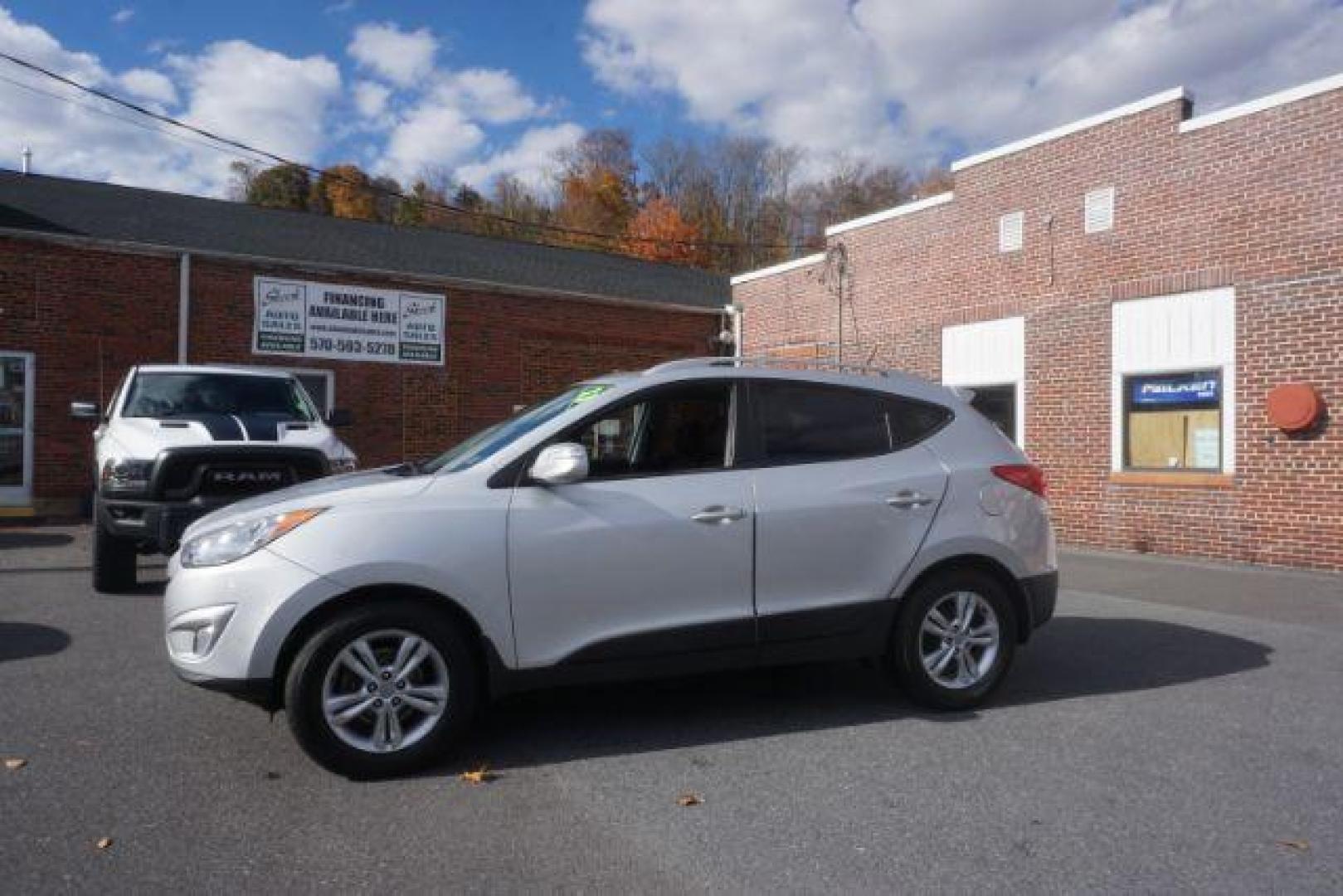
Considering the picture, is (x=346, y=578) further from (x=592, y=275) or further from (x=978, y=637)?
(x=592, y=275)

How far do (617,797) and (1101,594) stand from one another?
6275 mm

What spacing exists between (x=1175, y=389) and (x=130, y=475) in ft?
35.0

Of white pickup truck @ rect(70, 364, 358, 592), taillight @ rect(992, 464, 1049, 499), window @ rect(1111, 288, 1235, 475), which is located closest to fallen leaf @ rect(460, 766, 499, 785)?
taillight @ rect(992, 464, 1049, 499)

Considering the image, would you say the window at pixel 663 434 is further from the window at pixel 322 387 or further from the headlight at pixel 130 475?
the window at pixel 322 387

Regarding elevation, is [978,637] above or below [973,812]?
above

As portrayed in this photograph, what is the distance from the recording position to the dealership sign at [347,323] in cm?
1545

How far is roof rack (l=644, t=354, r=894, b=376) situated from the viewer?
478 cm

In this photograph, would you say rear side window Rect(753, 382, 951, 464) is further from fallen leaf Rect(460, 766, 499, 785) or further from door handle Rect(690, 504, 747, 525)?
fallen leaf Rect(460, 766, 499, 785)

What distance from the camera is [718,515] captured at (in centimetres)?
445

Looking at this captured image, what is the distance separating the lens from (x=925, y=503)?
16.0 ft

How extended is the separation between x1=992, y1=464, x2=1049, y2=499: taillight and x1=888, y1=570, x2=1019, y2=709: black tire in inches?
20.3

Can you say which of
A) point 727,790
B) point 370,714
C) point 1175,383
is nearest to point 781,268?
point 1175,383

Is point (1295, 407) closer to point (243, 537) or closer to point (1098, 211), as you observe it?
point (1098, 211)

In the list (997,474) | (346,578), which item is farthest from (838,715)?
(346,578)
